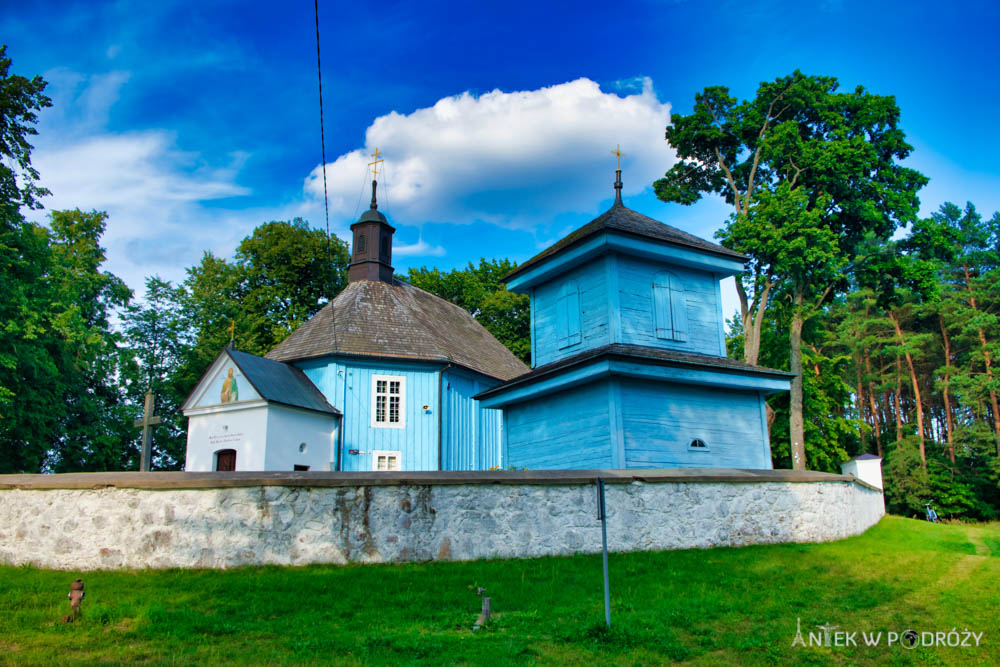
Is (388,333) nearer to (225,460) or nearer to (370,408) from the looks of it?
(370,408)

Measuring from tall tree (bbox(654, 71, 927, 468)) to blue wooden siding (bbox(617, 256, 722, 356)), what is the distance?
1001 cm

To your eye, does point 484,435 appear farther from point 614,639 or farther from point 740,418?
point 614,639

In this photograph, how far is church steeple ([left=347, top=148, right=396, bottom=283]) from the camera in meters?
29.5

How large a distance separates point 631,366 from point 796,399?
1504 centimetres

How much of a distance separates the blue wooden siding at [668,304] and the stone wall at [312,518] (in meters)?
5.00

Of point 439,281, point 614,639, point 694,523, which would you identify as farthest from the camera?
point 439,281

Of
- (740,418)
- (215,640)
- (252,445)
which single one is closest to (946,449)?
(740,418)

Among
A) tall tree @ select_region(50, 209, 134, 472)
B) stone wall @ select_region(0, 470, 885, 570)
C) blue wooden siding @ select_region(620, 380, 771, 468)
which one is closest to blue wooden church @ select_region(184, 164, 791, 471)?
blue wooden siding @ select_region(620, 380, 771, 468)

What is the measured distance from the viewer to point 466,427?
84.2 ft

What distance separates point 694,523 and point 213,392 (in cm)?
1593

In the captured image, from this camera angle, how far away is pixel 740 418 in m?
15.5

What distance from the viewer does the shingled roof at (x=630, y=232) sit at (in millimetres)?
15719

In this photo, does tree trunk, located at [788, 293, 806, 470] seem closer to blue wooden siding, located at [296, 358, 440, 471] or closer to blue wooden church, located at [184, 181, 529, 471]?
blue wooden church, located at [184, 181, 529, 471]

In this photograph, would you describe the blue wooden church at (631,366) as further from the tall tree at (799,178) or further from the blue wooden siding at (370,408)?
the tall tree at (799,178)
